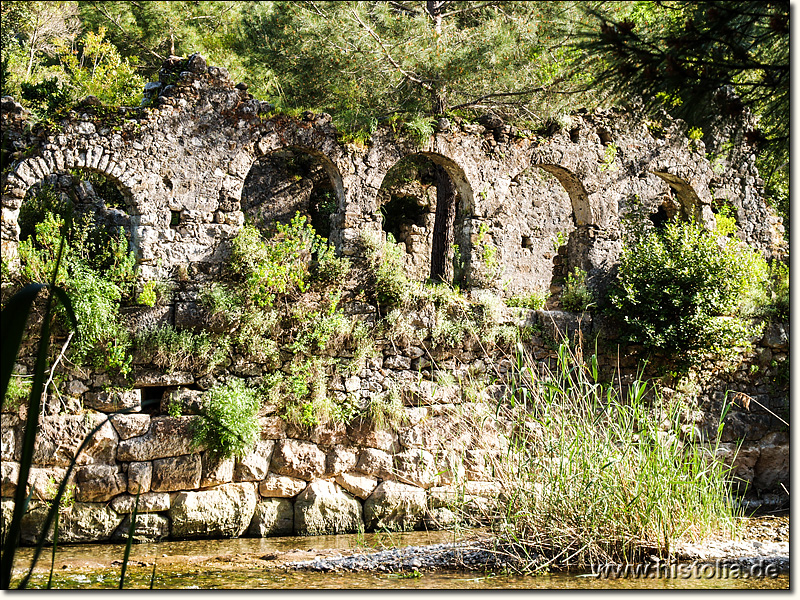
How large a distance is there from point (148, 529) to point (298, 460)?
152 cm

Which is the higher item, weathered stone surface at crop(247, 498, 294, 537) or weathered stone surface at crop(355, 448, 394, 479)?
weathered stone surface at crop(355, 448, 394, 479)

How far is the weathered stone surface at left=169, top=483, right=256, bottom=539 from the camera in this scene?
695 centimetres

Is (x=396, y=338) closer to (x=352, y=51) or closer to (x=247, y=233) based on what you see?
(x=247, y=233)

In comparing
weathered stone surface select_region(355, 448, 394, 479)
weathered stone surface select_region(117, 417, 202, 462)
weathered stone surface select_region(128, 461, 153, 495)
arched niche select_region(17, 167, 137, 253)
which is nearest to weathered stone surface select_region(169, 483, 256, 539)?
weathered stone surface select_region(128, 461, 153, 495)

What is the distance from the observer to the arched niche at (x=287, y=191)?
13.0 m

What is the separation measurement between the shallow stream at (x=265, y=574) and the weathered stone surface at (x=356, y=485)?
441 mm

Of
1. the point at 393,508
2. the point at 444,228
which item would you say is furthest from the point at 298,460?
the point at 444,228

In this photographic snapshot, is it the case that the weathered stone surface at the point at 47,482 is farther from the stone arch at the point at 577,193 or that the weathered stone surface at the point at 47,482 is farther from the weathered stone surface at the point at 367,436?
the stone arch at the point at 577,193

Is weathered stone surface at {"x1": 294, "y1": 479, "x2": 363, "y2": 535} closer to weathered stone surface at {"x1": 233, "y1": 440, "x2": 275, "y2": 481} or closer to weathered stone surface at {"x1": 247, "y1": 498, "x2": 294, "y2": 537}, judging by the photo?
weathered stone surface at {"x1": 247, "y1": 498, "x2": 294, "y2": 537}

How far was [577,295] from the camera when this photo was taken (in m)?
8.85

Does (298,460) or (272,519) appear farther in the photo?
(298,460)

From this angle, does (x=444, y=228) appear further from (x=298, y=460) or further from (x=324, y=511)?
(x=324, y=511)

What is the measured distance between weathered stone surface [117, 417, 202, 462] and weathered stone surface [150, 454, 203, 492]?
65 mm

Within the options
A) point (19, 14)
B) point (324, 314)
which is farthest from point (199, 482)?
point (19, 14)
